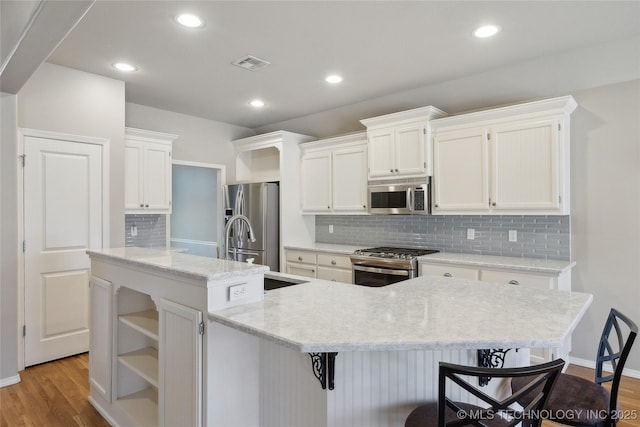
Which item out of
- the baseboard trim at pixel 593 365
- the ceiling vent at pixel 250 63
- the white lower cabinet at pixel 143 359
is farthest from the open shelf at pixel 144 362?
the baseboard trim at pixel 593 365

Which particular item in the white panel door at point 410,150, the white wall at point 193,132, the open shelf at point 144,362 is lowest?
the open shelf at point 144,362

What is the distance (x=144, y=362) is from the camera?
7.64 ft

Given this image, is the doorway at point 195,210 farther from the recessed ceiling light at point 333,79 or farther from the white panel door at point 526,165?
the white panel door at point 526,165

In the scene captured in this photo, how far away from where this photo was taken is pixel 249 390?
1747 millimetres

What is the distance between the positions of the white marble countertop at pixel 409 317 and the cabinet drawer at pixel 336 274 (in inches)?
83.6

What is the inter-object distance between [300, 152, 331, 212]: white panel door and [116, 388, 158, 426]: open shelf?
2.92 metres

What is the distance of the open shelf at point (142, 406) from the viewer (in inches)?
84.3

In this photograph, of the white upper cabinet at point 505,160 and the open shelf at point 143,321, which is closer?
the open shelf at point 143,321

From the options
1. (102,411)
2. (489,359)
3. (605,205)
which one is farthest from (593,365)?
(102,411)

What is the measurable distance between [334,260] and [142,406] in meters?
2.47

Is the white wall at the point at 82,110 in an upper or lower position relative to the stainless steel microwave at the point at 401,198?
upper

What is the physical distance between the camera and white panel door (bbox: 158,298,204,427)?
1.65 meters

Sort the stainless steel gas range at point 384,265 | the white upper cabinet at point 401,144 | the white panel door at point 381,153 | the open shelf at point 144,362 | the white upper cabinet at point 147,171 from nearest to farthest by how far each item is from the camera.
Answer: the open shelf at point 144,362 < the stainless steel gas range at point 384,265 < the white upper cabinet at point 401,144 < the white panel door at point 381,153 < the white upper cabinet at point 147,171

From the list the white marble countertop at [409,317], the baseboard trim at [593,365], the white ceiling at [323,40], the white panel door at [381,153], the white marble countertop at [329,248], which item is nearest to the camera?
the white marble countertop at [409,317]
